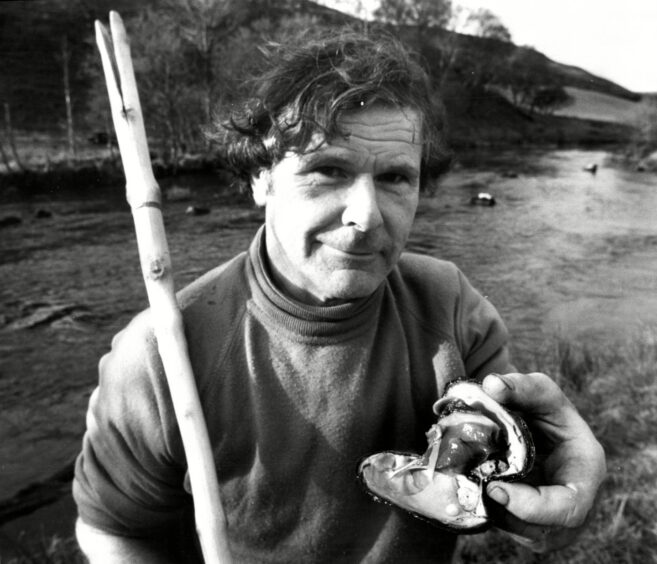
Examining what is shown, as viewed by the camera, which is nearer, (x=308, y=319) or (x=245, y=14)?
(x=308, y=319)

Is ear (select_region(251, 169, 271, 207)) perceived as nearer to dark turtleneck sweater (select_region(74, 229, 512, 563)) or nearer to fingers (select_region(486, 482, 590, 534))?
dark turtleneck sweater (select_region(74, 229, 512, 563))

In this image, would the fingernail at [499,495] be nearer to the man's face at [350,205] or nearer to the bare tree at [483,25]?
the man's face at [350,205]

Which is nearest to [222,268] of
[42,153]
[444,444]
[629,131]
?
[444,444]

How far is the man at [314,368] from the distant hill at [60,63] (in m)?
22.4

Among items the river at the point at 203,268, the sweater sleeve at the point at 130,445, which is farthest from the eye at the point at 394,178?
the river at the point at 203,268

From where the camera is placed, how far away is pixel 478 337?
5.97 ft

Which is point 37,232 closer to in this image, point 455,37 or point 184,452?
point 184,452

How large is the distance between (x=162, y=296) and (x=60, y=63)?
34.8 metres

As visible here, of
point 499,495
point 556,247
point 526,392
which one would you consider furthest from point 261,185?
point 556,247

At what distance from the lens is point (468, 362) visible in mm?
1807

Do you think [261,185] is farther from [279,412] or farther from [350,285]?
[279,412]

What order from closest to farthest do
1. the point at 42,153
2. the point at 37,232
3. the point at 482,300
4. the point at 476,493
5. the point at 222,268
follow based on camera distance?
1. the point at 476,493
2. the point at 222,268
3. the point at 482,300
4. the point at 37,232
5. the point at 42,153

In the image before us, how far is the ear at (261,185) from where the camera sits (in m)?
1.71

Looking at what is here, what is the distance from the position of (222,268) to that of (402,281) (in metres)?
0.51
